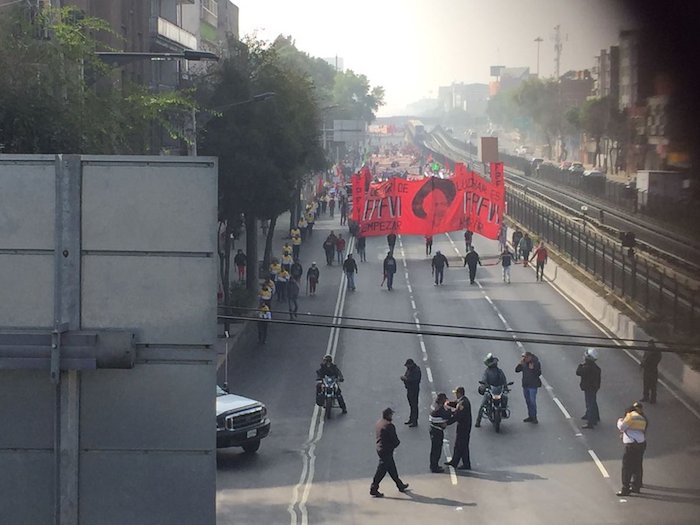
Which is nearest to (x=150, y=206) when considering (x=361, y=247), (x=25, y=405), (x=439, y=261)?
(x=25, y=405)

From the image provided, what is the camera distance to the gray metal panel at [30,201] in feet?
19.4

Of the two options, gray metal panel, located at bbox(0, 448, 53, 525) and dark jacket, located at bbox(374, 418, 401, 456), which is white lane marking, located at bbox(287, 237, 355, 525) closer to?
dark jacket, located at bbox(374, 418, 401, 456)

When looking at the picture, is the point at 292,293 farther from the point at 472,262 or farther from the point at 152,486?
the point at 152,486

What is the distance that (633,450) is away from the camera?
1658 centimetres

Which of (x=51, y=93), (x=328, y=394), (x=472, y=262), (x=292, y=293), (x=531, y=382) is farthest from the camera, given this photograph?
(x=472, y=262)

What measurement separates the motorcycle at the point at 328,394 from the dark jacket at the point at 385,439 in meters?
5.16

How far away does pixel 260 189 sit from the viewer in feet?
125

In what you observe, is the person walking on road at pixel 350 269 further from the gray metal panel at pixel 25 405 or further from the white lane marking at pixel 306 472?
the gray metal panel at pixel 25 405

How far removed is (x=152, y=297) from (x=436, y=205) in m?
33.7

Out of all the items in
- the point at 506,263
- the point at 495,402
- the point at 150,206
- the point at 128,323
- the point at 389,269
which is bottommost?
the point at 495,402

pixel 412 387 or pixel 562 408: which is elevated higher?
pixel 412 387

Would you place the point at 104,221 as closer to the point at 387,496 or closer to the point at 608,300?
the point at 387,496

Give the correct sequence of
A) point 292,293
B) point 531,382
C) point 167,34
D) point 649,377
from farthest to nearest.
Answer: point 167,34 → point 292,293 → point 649,377 → point 531,382

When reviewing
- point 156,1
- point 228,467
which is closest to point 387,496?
point 228,467
